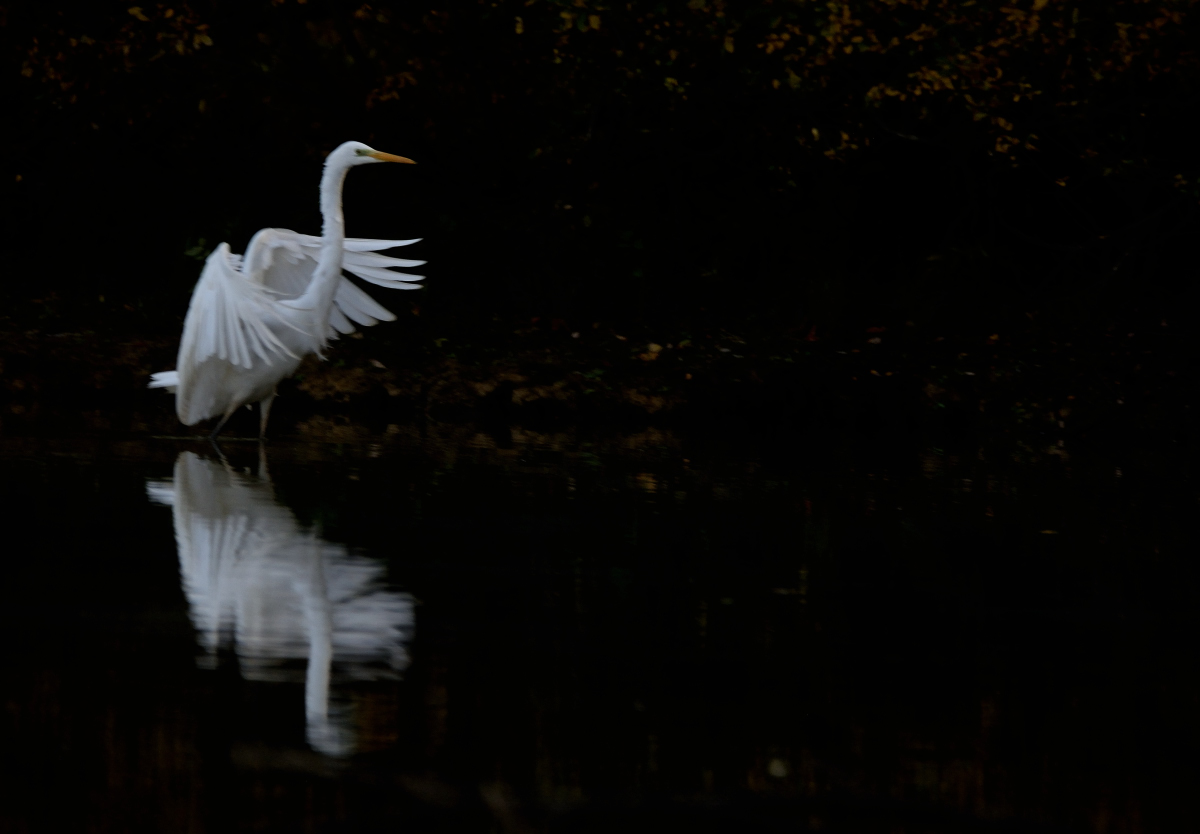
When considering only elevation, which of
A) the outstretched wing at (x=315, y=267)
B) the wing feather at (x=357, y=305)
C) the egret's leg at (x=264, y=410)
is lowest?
the egret's leg at (x=264, y=410)

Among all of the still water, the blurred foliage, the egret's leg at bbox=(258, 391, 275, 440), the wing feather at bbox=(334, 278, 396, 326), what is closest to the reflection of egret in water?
the still water

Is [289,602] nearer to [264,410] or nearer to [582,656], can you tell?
[582,656]

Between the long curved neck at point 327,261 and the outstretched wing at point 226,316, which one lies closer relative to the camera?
the outstretched wing at point 226,316

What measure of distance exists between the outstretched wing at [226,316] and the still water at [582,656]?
4.46 ft

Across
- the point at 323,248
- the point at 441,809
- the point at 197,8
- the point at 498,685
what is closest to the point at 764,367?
the point at 323,248

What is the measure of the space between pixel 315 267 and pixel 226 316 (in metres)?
1.60

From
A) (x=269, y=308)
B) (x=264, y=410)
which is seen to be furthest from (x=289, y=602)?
(x=264, y=410)

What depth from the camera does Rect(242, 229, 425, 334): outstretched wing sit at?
37.0ft

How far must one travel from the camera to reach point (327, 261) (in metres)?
11.1

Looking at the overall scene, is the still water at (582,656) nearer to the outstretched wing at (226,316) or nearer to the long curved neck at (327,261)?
the outstretched wing at (226,316)

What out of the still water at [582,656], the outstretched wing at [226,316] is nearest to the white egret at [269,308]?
the outstretched wing at [226,316]

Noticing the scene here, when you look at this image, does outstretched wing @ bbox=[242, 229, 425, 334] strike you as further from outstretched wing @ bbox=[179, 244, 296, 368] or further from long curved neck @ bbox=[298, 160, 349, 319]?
outstretched wing @ bbox=[179, 244, 296, 368]

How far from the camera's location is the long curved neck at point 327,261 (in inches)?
435

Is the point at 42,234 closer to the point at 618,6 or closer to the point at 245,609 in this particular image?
the point at 618,6
